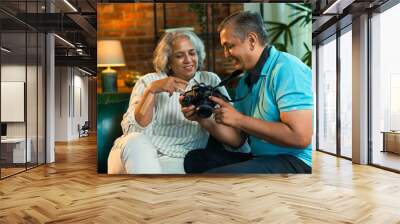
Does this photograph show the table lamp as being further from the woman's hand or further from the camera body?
the camera body

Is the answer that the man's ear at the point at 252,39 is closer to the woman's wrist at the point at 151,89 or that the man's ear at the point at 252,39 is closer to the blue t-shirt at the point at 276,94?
the blue t-shirt at the point at 276,94

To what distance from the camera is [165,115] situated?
21.7ft

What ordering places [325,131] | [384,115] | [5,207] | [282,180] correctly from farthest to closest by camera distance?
[325,131] → [384,115] → [282,180] → [5,207]

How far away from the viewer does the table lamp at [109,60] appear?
6789 mm

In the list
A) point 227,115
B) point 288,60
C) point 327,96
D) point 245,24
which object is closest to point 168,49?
point 245,24

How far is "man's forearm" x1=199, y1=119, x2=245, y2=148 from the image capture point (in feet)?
21.5

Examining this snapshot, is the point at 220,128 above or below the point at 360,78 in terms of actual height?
below

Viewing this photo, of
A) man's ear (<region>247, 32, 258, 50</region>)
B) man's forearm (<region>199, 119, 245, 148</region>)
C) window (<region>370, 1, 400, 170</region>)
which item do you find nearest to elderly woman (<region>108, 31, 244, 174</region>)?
man's forearm (<region>199, 119, 245, 148</region>)

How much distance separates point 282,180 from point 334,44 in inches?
200

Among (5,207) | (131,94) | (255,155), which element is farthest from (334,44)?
(5,207)

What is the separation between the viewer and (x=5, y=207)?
475 cm

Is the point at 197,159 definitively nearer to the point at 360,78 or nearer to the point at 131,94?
the point at 131,94

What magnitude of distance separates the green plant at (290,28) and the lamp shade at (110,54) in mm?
2359

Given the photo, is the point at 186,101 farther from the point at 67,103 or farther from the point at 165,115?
the point at 67,103
